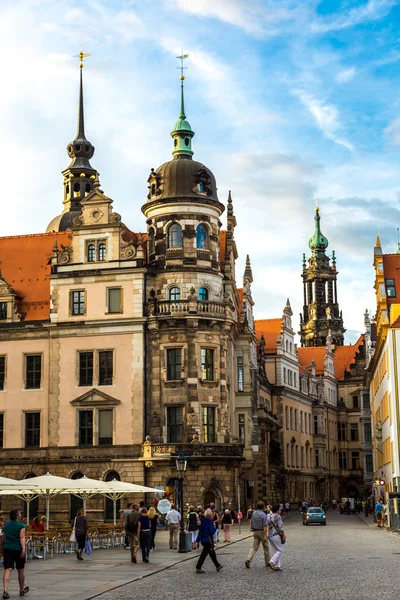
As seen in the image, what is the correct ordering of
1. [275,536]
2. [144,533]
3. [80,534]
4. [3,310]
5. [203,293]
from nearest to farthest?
[275,536], [144,533], [80,534], [203,293], [3,310]

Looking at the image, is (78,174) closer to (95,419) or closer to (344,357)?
(95,419)

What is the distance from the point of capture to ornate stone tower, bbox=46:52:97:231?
84125 millimetres

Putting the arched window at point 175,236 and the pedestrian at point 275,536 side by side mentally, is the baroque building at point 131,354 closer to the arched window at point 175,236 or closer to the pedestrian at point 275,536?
the arched window at point 175,236

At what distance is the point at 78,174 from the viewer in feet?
277

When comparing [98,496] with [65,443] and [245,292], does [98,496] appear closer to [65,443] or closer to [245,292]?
[65,443]

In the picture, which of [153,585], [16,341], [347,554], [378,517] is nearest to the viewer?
[153,585]

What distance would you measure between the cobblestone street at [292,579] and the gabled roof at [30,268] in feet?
98.9

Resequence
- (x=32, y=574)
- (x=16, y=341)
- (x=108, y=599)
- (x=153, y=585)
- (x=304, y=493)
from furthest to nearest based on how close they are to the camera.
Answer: (x=304, y=493) → (x=16, y=341) → (x=32, y=574) → (x=153, y=585) → (x=108, y=599)

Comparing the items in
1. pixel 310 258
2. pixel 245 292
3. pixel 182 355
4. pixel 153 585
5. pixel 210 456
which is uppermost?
pixel 310 258

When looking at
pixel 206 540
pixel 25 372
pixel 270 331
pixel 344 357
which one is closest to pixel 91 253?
pixel 25 372

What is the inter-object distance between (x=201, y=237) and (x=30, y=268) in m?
12.7

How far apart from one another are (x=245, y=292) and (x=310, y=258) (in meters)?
73.3

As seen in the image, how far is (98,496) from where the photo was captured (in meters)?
57.2

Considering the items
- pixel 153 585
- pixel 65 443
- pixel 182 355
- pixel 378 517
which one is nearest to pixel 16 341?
pixel 65 443
